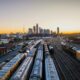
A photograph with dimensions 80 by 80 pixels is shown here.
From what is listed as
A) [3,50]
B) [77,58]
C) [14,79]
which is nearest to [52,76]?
[14,79]

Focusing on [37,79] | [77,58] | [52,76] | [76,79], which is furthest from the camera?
[77,58]

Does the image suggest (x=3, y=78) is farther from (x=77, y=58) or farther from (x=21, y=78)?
(x=77, y=58)

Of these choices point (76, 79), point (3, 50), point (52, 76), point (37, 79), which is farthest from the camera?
point (3, 50)

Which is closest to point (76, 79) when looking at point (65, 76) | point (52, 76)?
point (65, 76)

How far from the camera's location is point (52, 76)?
24844 mm

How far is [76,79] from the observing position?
32.3 meters

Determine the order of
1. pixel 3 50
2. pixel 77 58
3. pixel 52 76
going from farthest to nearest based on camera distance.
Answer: pixel 3 50, pixel 77 58, pixel 52 76

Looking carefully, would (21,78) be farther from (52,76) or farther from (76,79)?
(76,79)

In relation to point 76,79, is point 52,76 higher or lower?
higher

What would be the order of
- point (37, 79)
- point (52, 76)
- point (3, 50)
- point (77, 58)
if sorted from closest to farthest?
1. point (37, 79)
2. point (52, 76)
3. point (77, 58)
4. point (3, 50)

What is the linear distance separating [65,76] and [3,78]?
43.9 ft

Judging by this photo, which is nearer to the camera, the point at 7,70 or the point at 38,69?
the point at 7,70

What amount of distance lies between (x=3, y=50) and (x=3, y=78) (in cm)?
5115

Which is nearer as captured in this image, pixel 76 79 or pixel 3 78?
pixel 3 78
